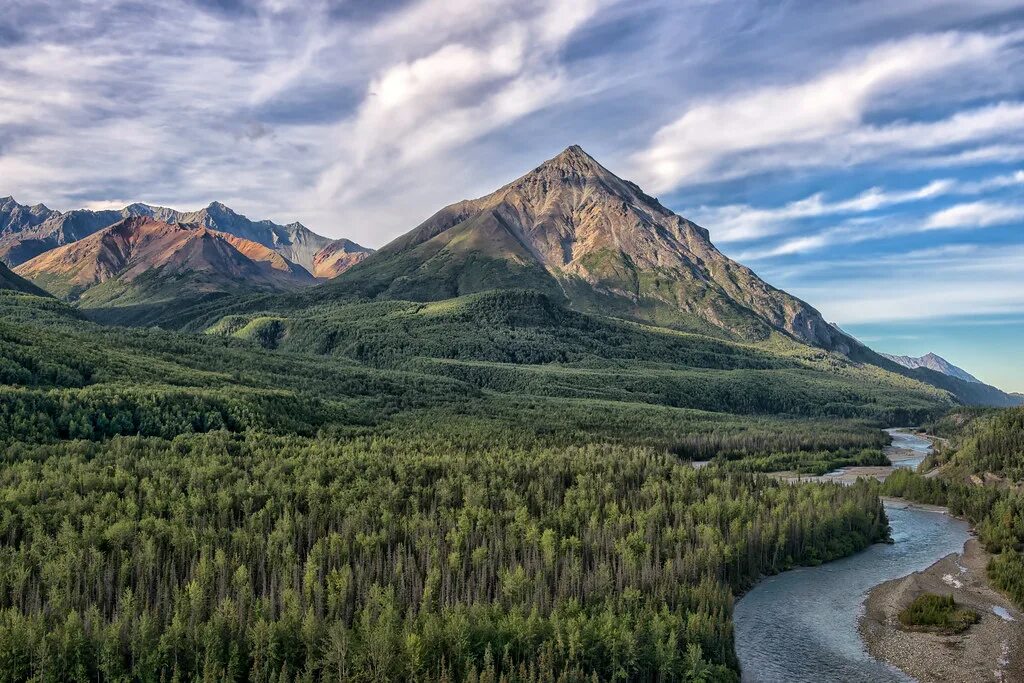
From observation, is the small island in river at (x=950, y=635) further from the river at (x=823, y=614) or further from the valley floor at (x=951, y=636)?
the river at (x=823, y=614)

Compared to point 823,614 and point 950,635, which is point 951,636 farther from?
point 823,614

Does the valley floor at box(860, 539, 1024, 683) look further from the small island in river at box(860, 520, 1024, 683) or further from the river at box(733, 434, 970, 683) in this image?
the river at box(733, 434, 970, 683)

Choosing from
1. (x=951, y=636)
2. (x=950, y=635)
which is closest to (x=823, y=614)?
(x=950, y=635)

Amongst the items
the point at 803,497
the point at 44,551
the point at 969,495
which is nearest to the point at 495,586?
the point at 44,551

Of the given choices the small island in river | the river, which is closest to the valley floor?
the small island in river

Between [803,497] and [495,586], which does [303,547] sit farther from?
[803,497]

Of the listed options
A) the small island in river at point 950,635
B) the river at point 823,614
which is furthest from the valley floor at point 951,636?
the river at point 823,614
